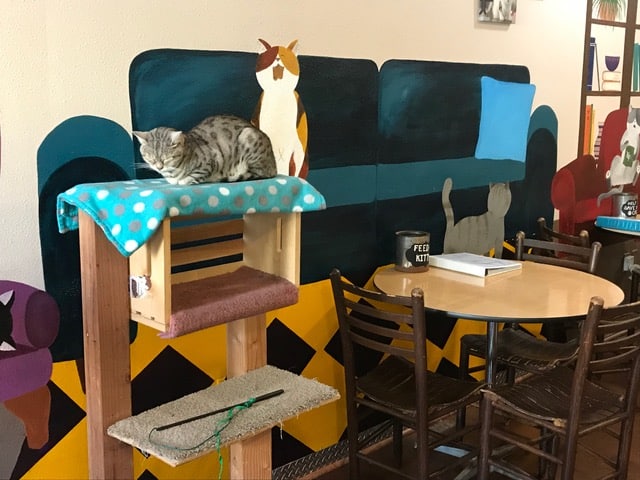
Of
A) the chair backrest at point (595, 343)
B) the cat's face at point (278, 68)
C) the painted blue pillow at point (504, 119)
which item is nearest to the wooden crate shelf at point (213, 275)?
the cat's face at point (278, 68)

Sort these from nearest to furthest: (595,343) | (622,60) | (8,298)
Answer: (8,298), (595,343), (622,60)

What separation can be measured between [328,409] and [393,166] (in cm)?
98

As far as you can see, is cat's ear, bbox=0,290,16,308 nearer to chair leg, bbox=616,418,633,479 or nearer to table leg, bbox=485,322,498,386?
table leg, bbox=485,322,498,386

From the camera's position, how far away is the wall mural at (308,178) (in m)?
1.93

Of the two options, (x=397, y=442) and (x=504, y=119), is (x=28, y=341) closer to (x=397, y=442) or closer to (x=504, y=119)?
(x=397, y=442)

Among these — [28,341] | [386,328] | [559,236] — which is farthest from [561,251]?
[28,341]

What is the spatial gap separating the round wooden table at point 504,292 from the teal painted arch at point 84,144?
1.04 meters

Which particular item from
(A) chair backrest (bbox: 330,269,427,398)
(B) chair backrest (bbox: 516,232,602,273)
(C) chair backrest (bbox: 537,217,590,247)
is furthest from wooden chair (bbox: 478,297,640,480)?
(C) chair backrest (bbox: 537,217,590,247)

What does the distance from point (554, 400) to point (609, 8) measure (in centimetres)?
237

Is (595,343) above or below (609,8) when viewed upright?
below

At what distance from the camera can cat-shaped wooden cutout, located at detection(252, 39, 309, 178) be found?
2.31 meters

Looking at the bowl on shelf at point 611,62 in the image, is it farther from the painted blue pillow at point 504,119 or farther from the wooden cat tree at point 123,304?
the wooden cat tree at point 123,304

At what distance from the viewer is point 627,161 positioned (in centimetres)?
402

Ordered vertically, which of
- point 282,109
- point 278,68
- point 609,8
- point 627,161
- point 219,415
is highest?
point 609,8
